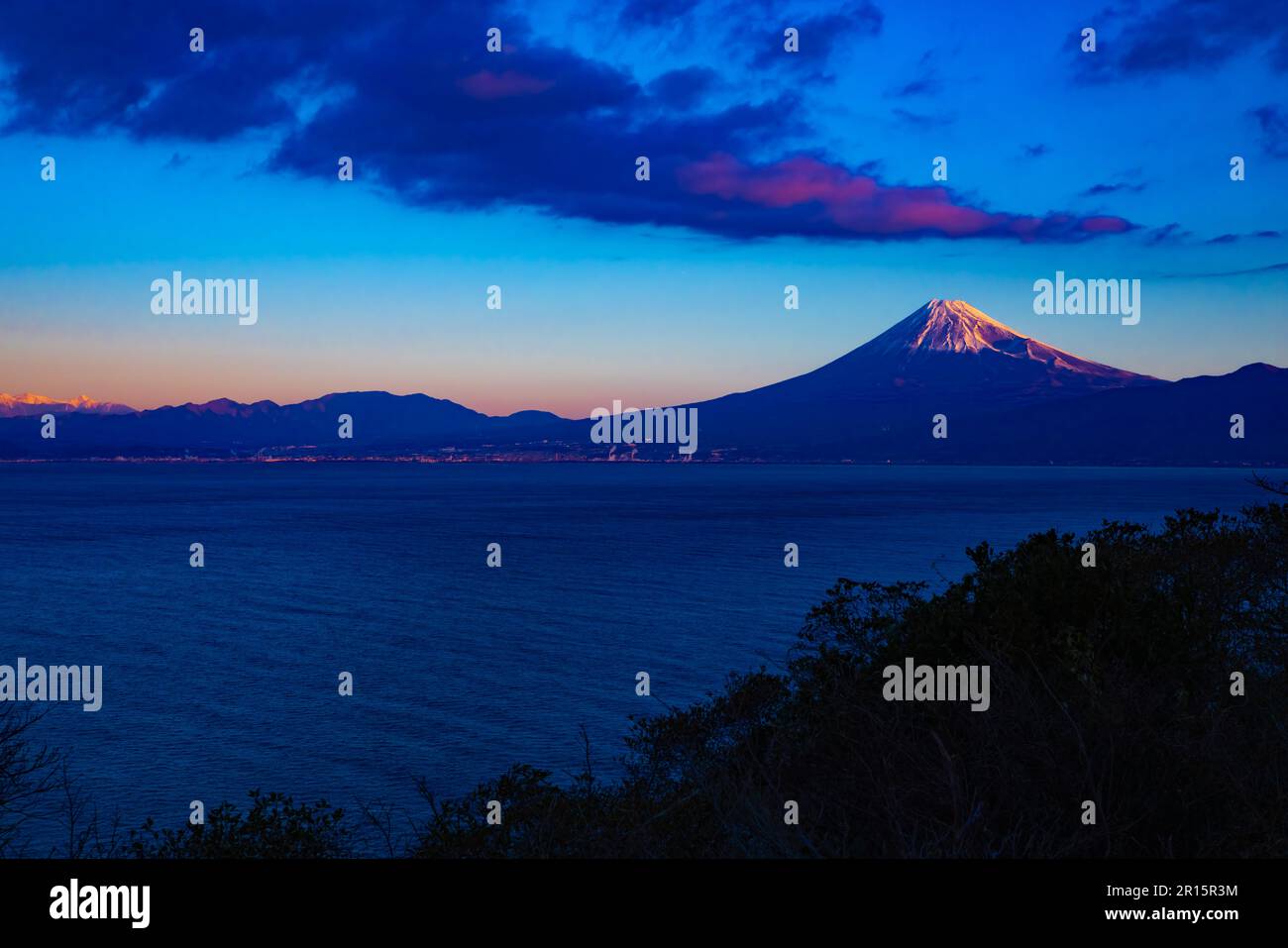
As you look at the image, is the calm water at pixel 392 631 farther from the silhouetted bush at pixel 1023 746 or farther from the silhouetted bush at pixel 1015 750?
the silhouetted bush at pixel 1023 746

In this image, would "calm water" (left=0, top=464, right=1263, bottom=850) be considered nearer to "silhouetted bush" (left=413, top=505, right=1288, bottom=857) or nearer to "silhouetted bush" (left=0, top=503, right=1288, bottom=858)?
"silhouetted bush" (left=0, top=503, right=1288, bottom=858)

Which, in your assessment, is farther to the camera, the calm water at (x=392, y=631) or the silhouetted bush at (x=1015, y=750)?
the calm water at (x=392, y=631)

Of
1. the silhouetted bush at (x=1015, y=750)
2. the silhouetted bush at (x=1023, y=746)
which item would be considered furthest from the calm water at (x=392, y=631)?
the silhouetted bush at (x=1023, y=746)

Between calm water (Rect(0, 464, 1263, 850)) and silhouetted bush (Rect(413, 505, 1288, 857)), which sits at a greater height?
silhouetted bush (Rect(413, 505, 1288, 857))

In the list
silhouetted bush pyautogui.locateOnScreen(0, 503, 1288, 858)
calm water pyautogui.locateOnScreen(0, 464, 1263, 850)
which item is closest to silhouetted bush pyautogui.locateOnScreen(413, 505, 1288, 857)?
silhouetted bush pyautogui.locateOnScreen(0, 503, 1288, 858)

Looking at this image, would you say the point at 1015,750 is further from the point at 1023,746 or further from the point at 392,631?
the point at 392,631

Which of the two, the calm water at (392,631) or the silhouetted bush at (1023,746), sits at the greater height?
the silhouetted bush at (1023,746)

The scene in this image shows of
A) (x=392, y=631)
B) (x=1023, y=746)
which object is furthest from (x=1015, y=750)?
(x=392, y=631)

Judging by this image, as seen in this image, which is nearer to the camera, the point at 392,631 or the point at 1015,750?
the point at 1015,750
